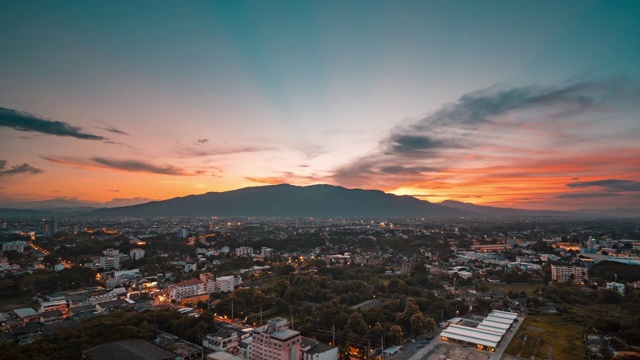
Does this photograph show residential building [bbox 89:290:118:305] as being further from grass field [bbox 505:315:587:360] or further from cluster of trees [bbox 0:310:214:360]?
grass field [bbox 505:315:587:360]

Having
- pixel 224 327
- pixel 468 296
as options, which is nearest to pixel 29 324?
pixel 224 327

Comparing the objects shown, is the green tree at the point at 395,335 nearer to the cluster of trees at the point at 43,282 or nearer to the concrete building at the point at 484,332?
the concrete building at the point at 484,332

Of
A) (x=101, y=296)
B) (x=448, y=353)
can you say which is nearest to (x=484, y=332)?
(x=448, y=353)

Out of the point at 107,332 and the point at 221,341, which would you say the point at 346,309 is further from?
the point at 107,332

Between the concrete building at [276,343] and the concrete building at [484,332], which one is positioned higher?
the concrete building at [276,343]

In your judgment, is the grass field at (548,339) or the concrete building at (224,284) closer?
the grass field at (548,339)

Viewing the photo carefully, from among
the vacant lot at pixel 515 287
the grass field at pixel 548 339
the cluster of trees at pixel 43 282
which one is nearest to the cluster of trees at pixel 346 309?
the grass field at pixel 548 339
